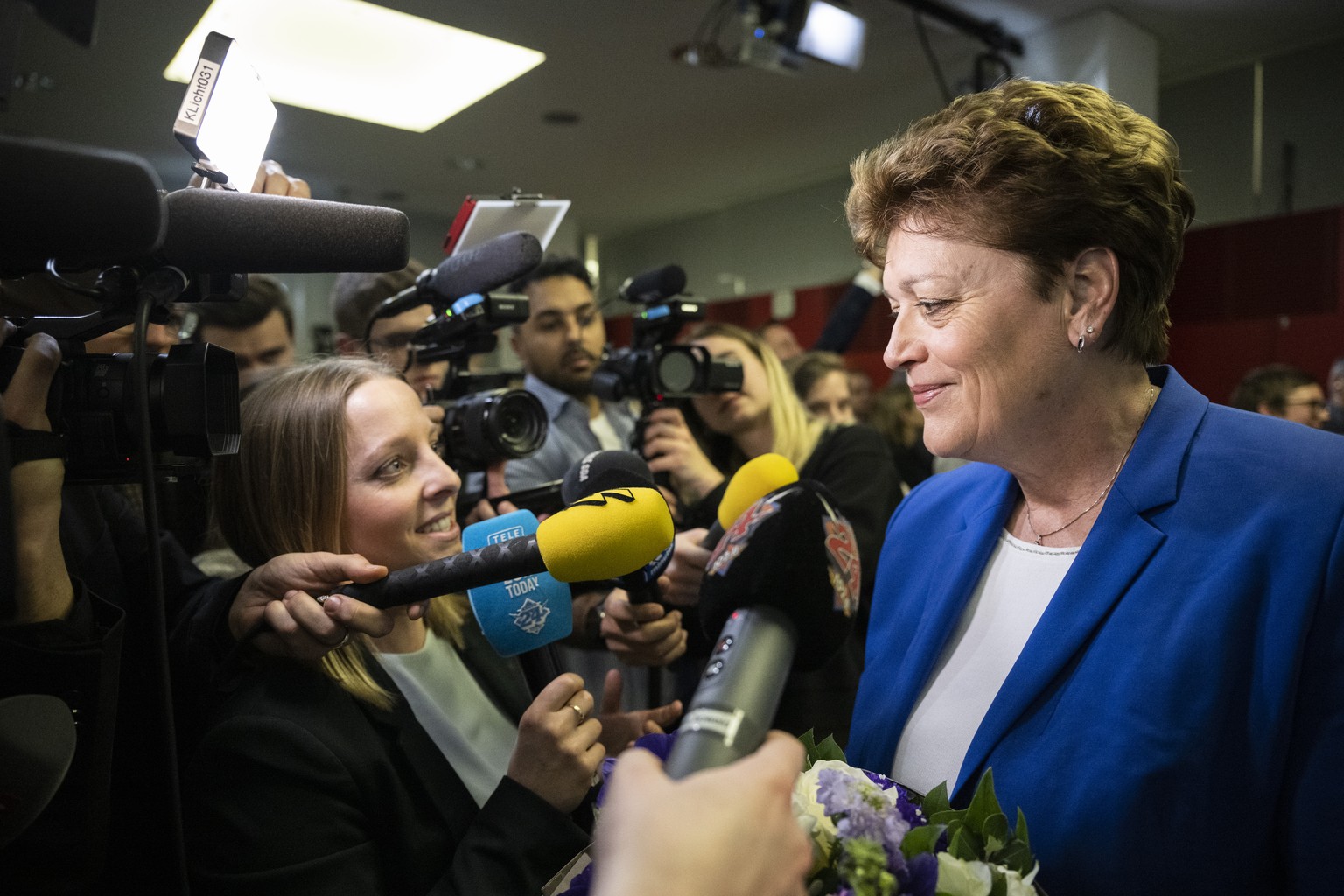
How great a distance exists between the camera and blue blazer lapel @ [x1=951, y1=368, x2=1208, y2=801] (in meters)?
0.95

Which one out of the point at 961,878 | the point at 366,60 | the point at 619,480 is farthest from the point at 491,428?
the point at 366,60

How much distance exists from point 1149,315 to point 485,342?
104 centimetres

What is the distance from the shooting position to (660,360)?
1.95 m

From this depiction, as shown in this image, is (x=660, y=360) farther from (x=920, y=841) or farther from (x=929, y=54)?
(x=929, y=54)

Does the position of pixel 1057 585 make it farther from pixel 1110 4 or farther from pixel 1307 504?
pixel 1110 4

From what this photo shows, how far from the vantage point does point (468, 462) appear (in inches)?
59.9

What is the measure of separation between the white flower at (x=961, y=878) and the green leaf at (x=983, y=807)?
0.08 m

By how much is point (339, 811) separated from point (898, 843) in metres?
0.63

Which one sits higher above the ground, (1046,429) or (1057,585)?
(1046,429)

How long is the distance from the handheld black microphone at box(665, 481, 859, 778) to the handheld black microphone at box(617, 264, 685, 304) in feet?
4.32

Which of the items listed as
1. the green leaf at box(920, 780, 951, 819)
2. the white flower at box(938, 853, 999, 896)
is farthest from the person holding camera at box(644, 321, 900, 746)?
the white flower at box(938, 853, 999, 896)

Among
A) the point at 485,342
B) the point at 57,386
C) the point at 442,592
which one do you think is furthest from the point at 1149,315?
the point at 57,386

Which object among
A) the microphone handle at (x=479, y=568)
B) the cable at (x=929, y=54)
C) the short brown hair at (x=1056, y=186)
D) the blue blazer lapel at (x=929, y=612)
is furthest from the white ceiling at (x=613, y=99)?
the blue blazer lapel at (x=929, y=612)

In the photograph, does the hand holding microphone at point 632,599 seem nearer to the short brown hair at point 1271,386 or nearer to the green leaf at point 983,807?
the green leaf at point 983,807
